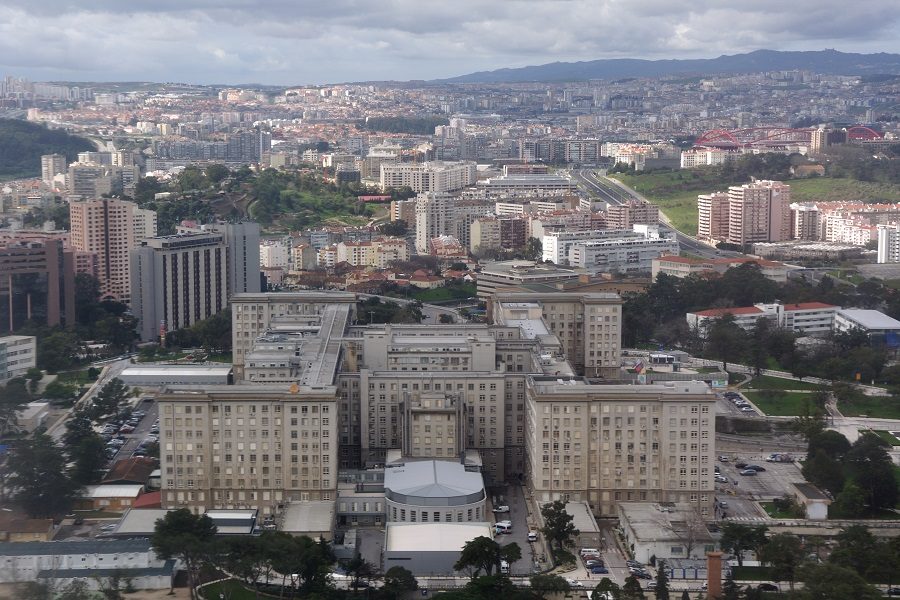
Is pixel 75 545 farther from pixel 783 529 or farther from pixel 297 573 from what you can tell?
pixel 783 529

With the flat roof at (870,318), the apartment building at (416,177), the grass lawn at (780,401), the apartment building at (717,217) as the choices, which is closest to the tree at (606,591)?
the grass lawn at (780,401)

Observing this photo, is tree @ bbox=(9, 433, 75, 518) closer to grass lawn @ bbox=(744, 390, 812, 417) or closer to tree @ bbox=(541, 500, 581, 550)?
tree @ bbox=(541, 500, 581, 550)

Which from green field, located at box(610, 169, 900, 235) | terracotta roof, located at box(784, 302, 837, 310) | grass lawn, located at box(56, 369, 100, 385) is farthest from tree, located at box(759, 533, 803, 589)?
green field, located at box(610, 169, 900, 235)

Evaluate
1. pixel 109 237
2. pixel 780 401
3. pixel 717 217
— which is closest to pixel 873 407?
pixel 780 401

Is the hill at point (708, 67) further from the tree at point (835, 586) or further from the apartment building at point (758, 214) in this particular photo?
the tree at point (835, 586)

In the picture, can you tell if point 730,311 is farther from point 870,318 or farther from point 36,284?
point 36,284

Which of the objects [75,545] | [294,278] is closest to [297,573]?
[75,545]

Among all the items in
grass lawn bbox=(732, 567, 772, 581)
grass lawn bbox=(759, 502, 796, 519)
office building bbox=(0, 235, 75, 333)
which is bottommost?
grass lawn bbox=(732, 567, 772, 581)
